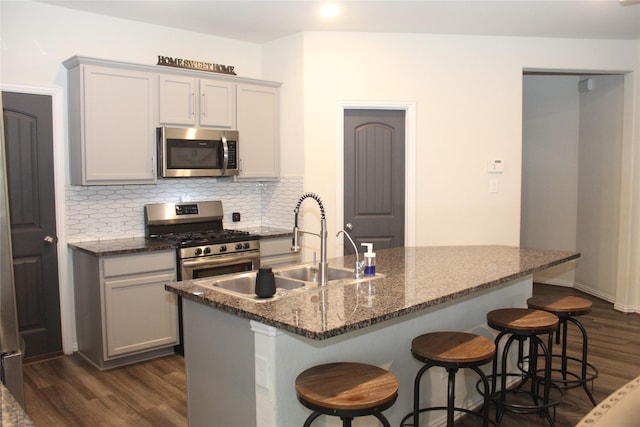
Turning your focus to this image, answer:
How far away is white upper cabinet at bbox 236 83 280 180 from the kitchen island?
2.01 meters

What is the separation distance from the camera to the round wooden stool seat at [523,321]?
2.87 metres

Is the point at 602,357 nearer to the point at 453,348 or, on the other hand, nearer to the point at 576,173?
the point at 453,348

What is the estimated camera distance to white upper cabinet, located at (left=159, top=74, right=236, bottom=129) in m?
4.41

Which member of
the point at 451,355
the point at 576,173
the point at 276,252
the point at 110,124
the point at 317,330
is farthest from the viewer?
the point at 576,173

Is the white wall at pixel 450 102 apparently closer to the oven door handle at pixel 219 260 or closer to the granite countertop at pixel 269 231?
the granite countertop at pixel 269 231

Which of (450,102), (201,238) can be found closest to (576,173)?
(450,102)

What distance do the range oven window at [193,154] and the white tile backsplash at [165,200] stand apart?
33 cm

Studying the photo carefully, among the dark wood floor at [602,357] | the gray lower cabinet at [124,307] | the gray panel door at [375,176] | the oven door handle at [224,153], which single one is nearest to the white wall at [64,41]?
the oven door handle at [224,153]

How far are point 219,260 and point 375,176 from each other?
1710 mm

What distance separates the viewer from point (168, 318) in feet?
13.8

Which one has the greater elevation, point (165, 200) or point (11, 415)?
point (165, 200)

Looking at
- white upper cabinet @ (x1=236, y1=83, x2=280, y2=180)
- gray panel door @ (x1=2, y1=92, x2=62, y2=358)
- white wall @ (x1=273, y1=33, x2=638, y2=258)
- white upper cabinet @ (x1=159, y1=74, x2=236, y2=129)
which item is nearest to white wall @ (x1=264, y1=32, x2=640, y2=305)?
white wall @ (x1=273, y1=33, x2=638, y2=258)

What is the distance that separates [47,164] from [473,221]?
148 inches

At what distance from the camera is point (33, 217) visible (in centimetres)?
413
